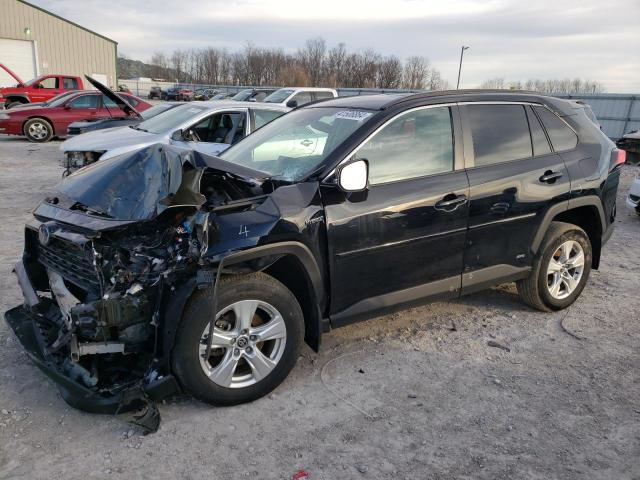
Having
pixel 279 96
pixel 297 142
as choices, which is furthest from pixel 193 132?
pixel 279 96

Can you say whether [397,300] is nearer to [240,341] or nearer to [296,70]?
[240,341]

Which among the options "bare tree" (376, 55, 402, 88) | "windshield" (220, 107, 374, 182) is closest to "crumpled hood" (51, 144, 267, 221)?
"windshield" (220, 107, 374, 182)

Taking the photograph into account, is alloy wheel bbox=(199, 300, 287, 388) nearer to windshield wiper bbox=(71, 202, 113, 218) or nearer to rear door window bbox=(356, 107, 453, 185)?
windshield wiper bbox=(71, 202, 113, 218)

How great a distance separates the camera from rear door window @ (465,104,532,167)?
395cm

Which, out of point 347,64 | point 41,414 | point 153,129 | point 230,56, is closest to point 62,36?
point 153,129

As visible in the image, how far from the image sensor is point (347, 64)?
261 ft

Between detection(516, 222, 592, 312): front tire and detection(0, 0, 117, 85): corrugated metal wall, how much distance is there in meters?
39.0

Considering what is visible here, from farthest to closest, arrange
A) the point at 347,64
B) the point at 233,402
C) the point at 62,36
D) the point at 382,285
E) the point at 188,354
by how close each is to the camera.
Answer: the point at 347,64 → the point at 62,36 → the point at 382,285 → the point at 233,402 → the point at 188,354

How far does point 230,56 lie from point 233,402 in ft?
340

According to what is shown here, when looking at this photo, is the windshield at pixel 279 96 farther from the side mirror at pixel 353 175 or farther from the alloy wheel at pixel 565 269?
the side mirror at pixel 353 175

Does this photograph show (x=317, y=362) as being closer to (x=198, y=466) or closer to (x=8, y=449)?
(x=198, y=466)

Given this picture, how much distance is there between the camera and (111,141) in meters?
8.13

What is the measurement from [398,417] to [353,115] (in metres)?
2.14

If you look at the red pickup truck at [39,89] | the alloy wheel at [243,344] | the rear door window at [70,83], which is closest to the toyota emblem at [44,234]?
the alloy wheel at [243,344]
